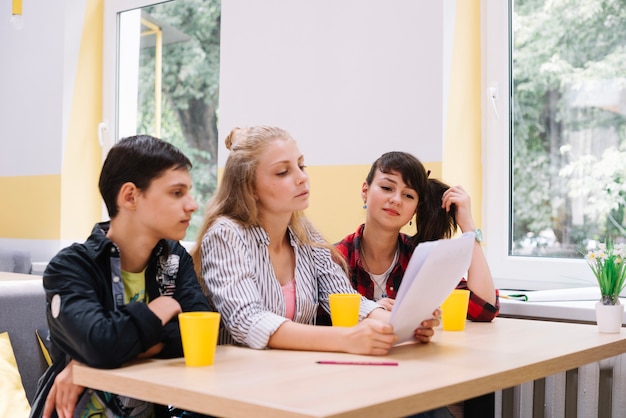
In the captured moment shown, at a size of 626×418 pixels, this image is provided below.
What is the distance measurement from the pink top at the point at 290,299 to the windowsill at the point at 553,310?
0.74m

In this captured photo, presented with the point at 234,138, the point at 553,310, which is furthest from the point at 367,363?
the point at 553,310

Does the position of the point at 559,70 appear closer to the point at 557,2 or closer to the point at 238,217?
the point at 557,2

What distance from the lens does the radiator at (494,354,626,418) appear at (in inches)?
87.4

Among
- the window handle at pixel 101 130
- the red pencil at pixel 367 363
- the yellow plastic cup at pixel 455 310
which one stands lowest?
the red pencil at pixel 367 363

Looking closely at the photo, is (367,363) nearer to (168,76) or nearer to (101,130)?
(168,76)

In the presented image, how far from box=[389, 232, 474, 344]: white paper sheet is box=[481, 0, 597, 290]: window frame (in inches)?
51.1

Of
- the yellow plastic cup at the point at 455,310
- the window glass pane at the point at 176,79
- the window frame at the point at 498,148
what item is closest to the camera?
the yellow plastic cup at the point at 455,310

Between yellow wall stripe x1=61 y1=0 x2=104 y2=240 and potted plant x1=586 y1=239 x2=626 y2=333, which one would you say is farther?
yellow wall stripe x1=61 y1=0 x2=104 y2=240

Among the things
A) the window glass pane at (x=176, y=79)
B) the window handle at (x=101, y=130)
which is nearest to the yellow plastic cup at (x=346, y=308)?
the window glass pane at (x=176, y=79)

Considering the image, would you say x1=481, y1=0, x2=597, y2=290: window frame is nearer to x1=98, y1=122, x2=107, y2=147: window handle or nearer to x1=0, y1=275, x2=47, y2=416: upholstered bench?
x1=0, y1=275, x2=47, y2=416: upholstered bench

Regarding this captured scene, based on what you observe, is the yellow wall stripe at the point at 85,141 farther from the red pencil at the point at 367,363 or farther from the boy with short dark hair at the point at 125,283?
the red pencil at the point at 367,363

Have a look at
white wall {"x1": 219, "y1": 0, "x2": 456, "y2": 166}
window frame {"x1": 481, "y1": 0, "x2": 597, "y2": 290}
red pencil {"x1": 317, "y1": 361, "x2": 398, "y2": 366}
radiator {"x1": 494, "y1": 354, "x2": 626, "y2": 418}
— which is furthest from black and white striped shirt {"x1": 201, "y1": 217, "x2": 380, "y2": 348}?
window frame {"x1": 481, "y1": 0, "x2": 597, "y2": 290}

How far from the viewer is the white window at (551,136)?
266 cm

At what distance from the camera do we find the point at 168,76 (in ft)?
13.4
